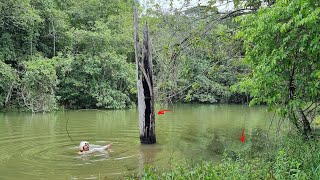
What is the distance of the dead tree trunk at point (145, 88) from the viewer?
11.9 meters

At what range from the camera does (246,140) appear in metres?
13.3

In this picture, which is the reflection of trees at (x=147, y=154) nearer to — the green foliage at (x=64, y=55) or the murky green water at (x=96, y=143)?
the murky green water at (x=96, y=143)

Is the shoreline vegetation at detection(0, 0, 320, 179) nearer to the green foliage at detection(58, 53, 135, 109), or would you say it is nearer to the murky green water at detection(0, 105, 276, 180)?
the green foliage at detection(58, 53, 135, 109)

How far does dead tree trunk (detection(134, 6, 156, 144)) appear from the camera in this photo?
11.9 m

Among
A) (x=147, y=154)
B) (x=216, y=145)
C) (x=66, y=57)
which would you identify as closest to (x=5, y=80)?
(x=66, y=57)

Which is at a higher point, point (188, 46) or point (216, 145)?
point (188, 46)

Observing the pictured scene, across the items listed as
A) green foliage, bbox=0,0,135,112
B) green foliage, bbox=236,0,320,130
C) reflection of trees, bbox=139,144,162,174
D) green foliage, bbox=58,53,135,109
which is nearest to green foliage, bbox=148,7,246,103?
reflection of trees, bbox=139,144,162,174

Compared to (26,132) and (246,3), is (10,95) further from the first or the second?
(246,3)

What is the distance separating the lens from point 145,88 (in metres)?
12.2

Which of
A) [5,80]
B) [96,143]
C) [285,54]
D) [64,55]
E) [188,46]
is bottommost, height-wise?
[96,143]

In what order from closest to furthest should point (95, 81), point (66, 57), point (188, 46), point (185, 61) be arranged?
1. point (188, 46)
2. point (185, 61)
3. point (66, 57)
4. point (95, 81)

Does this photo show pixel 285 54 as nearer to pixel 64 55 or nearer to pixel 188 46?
pixel 188 46

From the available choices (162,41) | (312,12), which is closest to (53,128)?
(162,41)

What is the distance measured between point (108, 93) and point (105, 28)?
5.22 m
